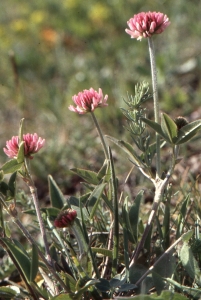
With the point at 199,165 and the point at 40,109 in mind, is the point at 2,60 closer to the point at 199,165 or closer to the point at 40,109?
the point at 40,109

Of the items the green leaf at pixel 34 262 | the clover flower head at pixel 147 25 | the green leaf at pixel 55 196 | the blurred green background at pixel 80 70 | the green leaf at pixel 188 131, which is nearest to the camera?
the green leaf at pixel 34 262

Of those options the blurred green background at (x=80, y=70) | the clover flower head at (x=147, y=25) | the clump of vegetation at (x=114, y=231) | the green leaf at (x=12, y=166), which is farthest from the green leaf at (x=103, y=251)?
the blurred green background at (x=80, y=70)

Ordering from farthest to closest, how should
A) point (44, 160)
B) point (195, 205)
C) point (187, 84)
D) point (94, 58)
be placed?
1. point (94, 58)
2. point (187, 84)
3. point (44, 160)
4. point (195, 205)

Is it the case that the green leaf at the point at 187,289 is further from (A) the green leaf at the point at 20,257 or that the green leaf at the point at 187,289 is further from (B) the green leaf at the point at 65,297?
(A) the green leaf at the point at 20,257

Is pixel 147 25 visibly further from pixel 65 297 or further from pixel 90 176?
pixel 65 297

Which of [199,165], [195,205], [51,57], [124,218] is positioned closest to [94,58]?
[51,57]

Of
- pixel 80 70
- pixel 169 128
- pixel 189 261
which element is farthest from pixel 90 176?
pixel 80 70
